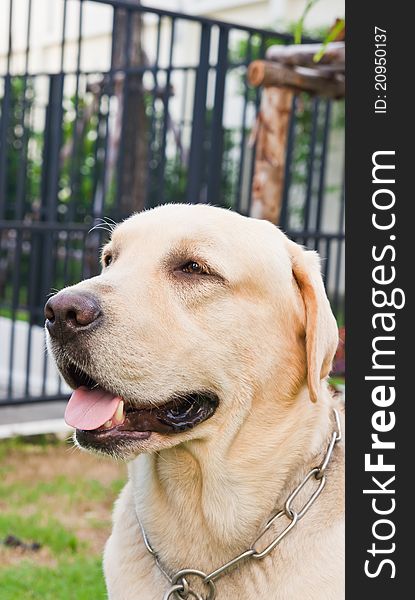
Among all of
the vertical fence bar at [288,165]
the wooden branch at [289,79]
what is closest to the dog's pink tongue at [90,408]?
the wooden branch at [289,79]

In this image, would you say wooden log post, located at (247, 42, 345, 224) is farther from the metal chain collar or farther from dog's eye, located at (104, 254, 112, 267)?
the metal chain collar

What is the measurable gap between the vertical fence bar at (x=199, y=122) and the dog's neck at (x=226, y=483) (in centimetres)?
405

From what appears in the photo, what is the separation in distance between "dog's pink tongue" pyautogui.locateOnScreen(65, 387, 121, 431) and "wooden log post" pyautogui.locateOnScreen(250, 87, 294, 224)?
10.9 feet

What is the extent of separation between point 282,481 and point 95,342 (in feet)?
2.54

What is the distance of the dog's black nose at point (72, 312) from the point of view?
8.11 ft

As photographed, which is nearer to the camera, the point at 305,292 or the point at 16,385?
the point at 305,292

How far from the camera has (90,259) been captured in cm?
945

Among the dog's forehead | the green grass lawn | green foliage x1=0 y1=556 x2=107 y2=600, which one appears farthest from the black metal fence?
the dog's forehead

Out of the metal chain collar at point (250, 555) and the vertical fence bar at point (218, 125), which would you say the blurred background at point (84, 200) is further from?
the metal chain collar at point (250, 555)

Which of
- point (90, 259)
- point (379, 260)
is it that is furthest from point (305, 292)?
point (90, 259)

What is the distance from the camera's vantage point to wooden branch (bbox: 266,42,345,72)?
548cm

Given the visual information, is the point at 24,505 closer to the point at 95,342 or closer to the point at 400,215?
the point at 95,342

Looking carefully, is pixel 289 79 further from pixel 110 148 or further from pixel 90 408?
pixel 110 148

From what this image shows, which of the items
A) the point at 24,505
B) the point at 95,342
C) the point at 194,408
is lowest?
the point at 24,505
